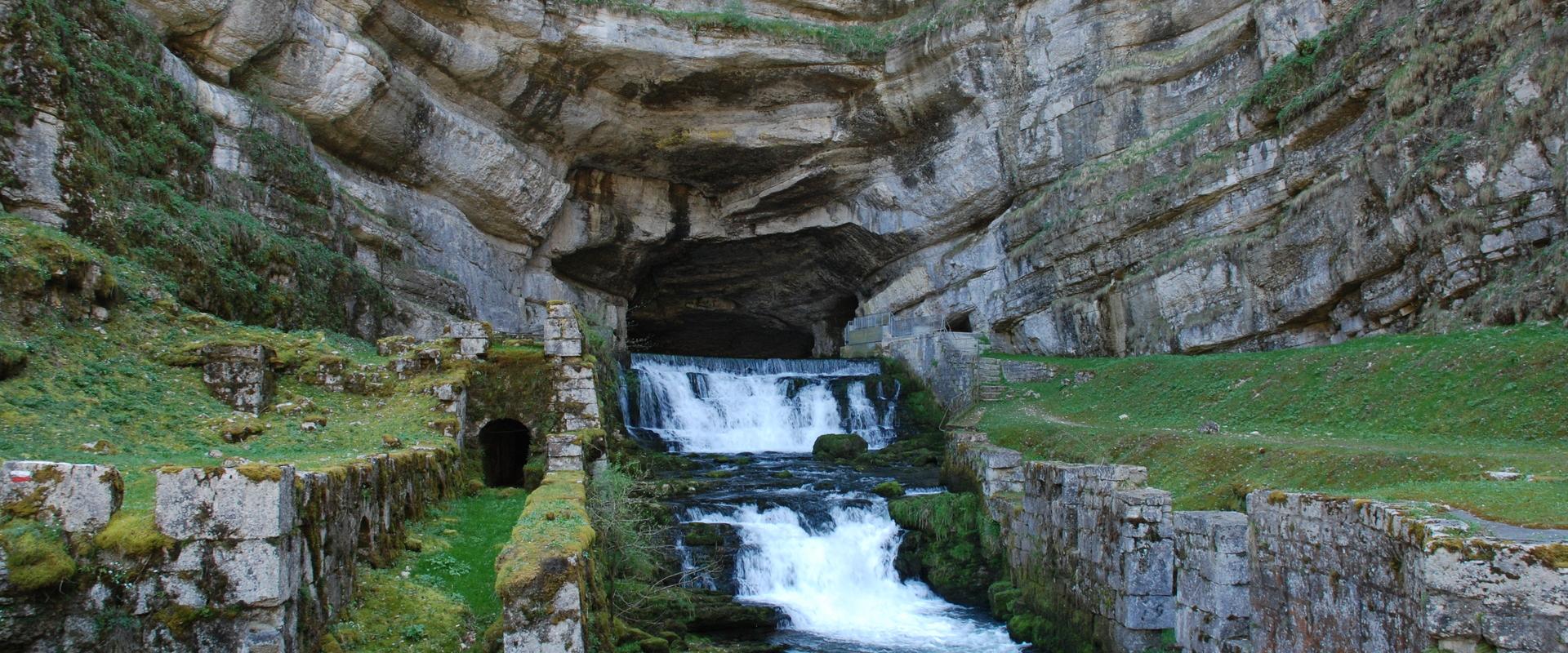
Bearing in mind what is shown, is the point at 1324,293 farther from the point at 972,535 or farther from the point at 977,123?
the point at 977,123

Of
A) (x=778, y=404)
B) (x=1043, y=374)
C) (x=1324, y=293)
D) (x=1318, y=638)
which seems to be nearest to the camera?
(x=1318, y=638)

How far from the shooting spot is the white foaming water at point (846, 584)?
42.9 ft

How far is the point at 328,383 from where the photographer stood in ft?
44.2

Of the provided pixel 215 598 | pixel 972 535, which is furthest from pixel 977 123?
pixel 215 598

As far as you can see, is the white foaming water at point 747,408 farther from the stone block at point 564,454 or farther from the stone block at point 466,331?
the stone block at point 564,454

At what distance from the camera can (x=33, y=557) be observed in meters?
5.13

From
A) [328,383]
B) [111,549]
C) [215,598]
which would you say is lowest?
[215,598]

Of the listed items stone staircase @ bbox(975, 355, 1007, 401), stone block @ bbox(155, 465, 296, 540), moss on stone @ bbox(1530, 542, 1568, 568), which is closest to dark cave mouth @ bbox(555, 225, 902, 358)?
stone staircase @ bbox(975, 355, 1007, 401)

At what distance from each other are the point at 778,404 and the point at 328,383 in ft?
48.5

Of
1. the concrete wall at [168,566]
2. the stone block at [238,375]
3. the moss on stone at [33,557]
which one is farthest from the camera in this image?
the stone block at [238,375]

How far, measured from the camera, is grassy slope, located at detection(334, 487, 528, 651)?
6.79 metres

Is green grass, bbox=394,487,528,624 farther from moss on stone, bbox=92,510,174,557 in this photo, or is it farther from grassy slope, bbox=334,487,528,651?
moss on stone, bbox=92,510,174,557

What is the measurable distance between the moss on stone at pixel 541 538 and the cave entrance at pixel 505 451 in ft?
18.5

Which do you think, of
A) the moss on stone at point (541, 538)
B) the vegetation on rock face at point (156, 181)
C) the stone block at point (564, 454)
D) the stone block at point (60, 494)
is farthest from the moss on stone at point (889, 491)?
the stone block at point (60, 494)
